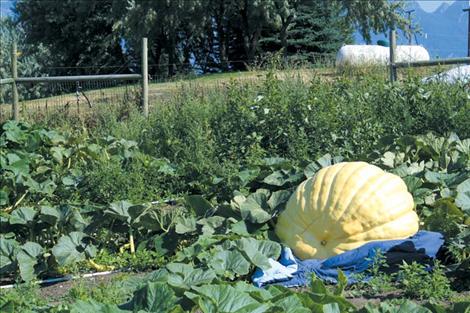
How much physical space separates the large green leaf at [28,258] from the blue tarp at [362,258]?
1802mm

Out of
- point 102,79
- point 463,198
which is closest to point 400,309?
point 463,198

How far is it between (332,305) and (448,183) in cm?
321

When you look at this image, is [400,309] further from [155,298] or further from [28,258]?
[28,258]

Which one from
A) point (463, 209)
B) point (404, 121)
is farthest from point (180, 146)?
point (463, 209)

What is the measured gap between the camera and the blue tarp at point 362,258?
5207 mm

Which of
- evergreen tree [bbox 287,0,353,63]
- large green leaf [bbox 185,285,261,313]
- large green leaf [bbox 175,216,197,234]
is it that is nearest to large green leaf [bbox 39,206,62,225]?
large green leaf [bbox 175,216,197,234]

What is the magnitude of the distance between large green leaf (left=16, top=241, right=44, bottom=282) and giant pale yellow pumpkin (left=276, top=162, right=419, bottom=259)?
1884mm

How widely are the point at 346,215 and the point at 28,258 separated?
241 centimetres

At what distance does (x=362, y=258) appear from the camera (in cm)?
533

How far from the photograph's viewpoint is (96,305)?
3492 mm

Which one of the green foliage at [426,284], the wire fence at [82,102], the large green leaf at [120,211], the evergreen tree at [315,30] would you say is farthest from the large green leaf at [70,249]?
the evergreen tree at [315,30]

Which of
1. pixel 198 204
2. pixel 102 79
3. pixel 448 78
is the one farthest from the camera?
pixel 102 79

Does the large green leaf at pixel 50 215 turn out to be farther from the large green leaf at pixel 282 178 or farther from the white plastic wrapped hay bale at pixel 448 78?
the white plastic wrapped hay bale at pixel 448 78

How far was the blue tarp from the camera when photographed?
205 inches
